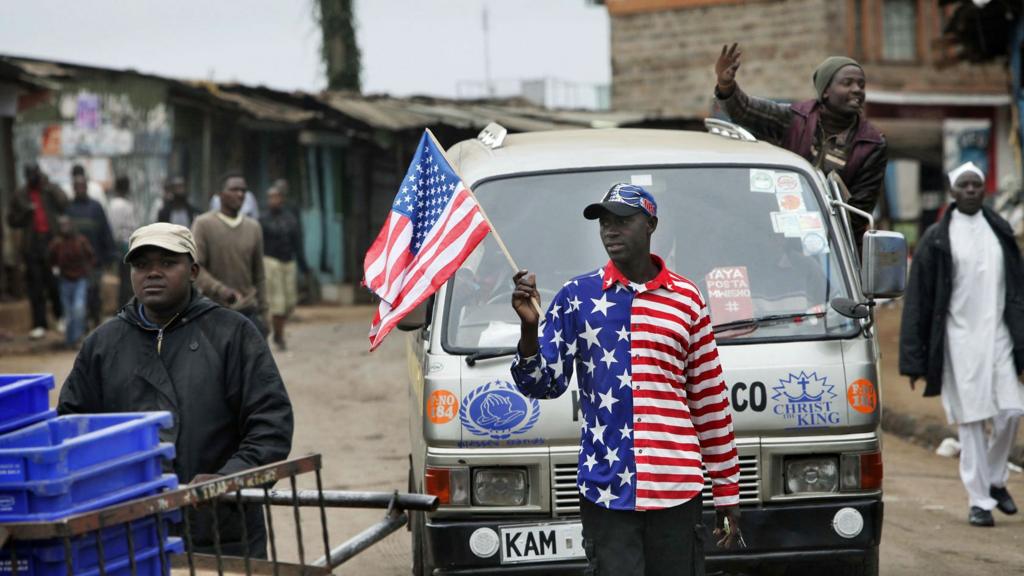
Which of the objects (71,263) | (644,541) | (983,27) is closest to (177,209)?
(71,263)

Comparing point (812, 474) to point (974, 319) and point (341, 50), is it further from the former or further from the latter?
point (341, 50)

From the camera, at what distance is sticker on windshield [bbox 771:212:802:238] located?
20.8ft

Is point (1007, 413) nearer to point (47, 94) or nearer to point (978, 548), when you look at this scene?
point (978, 548)

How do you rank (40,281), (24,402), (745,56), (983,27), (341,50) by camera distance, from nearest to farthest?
(24,402) → (983,27) → (40,281) → (341,50) → (745,56)

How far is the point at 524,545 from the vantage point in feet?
18.9

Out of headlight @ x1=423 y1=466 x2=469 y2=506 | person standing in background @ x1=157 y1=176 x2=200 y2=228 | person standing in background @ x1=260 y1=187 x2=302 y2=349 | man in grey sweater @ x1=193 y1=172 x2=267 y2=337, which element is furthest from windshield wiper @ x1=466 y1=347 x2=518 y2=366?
person standing in background @ x1=157 y1=176 x2=200 y2=228

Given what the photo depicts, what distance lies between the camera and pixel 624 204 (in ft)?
15.3

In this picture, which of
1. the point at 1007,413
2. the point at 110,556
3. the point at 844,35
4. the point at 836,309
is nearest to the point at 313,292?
the point at 844,35

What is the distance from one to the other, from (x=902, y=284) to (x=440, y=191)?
1.82 metres

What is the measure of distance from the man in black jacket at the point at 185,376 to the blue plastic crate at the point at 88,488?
3.31ft

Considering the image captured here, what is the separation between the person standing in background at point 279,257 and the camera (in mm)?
16875

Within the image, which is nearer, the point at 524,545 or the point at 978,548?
the point at 524,545

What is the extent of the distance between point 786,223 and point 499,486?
167cm

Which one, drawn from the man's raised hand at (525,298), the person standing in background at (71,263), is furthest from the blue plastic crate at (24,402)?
the person standing in background at (71,263)
